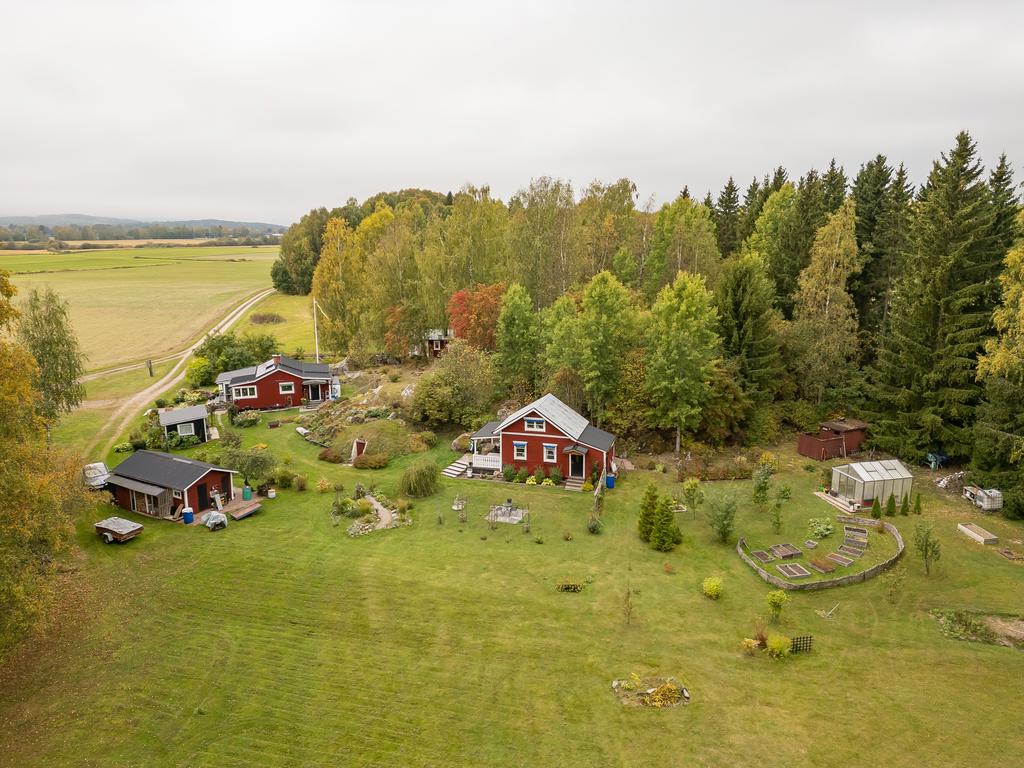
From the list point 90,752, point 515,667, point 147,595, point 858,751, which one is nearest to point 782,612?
point 858,751

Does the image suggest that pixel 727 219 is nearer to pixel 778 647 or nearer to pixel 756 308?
pixel 756 308

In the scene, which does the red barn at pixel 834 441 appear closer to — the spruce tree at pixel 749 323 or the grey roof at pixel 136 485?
the spruce tree at pixel 749 323

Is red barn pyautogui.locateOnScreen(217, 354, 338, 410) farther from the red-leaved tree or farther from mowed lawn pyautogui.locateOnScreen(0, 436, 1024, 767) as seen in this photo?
mowed lawn pyautogui.locateOnScreen(0, 436, 1024, 767)

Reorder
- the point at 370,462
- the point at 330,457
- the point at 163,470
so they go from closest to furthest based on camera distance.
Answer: the point at 163,470 < the point at 370,462 < the point at 330,457

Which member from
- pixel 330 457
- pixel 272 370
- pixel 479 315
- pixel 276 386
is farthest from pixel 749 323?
pixel 276 386

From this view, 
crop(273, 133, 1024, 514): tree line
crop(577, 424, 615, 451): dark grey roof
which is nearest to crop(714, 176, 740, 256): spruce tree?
crop(273, 133, 1024, 514): tree line
